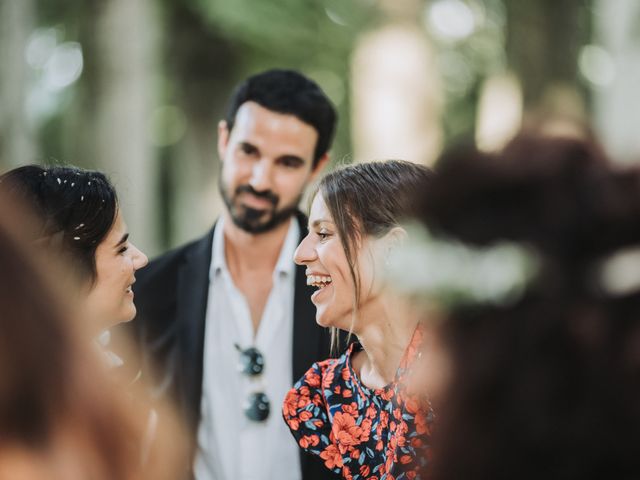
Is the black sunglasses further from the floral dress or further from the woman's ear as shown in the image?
the woman's ear

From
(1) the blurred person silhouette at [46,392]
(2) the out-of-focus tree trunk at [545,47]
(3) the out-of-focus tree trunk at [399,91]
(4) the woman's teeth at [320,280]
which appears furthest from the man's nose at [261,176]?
(3) the out-of-focus tree trunk at [399,91]

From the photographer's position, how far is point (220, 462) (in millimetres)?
3203

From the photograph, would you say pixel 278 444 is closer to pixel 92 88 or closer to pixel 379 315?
pixel 379 315

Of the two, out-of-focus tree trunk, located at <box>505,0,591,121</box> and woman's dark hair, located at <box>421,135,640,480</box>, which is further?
out-of-focus tree trunk, located at <box>505,0,591,121</box>

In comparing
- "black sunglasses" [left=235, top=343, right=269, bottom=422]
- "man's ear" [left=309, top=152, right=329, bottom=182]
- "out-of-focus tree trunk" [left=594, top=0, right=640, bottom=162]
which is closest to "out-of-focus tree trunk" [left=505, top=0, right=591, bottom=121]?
"out-of-focus tree trunk" [left=594, top=0, right=640, bottom=162]

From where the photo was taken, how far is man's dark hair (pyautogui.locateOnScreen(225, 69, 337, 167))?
3.83m

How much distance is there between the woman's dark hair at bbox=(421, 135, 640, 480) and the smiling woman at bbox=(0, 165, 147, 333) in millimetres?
1529

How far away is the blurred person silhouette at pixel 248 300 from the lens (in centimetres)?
320

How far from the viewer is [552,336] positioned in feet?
4.17

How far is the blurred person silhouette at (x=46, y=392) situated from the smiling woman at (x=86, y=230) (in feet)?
3.40

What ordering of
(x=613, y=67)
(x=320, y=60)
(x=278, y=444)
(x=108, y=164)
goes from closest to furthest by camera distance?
(x=278, y=444), (x=613, y=67), (x=108, y=164), (x=320, y=60)

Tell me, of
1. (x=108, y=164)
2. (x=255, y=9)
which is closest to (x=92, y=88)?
(x=108, y=164)

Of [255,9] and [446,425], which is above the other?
[255,9]

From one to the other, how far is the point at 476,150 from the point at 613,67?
3.78 meters
